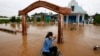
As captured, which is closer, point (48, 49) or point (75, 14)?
point (48, 49)

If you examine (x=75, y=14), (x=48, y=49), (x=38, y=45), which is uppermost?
(x=75, y=14)

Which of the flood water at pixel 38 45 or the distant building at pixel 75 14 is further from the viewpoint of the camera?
the distant building at pixel 75 14

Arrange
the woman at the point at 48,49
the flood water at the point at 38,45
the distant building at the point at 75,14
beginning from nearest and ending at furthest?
the woman at the point at 48,49, the flood water at the point at 38,45, the distant building at the point at 75,14

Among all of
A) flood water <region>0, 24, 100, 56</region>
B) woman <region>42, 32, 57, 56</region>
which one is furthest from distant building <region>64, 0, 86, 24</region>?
woman <region>42, 32, 57, 56</region>

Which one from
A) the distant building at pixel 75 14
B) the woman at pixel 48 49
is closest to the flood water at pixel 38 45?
the woman at pixel 48 49

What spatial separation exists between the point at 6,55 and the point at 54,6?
4973mm

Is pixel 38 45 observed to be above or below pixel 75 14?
below

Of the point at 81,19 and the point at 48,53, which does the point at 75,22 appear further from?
the point at 48,53

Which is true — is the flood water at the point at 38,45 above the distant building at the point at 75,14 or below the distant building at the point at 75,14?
below

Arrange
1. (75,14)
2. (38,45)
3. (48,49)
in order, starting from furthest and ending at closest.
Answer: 1. (75,14)
2. (38,45)
3. (48,49)

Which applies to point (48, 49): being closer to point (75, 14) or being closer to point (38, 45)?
point (38, 45)

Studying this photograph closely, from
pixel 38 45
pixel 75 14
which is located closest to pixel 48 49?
pixel 38 45

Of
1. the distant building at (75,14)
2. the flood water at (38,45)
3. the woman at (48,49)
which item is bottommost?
the flood water at (38,45)

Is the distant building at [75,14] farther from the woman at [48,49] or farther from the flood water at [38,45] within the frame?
the woman at [48,49]
